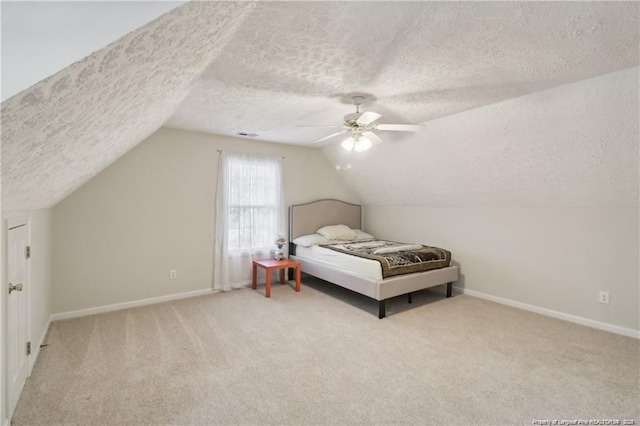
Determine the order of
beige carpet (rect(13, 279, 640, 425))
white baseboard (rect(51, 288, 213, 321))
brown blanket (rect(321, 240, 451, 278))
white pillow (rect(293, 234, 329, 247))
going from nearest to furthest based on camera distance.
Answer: beige carpet (rect(13, 279, 640, 425)) → white baseboard (rect(51, 288, 213, 321)) → brown blanket (rect(321, 240, 451, 278)) → white pillow (rect(293, 234, 329, 247))

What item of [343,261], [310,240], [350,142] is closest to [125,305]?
[310,240]

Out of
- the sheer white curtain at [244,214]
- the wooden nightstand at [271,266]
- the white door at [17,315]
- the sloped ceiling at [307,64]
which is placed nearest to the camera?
the sloped ceiling at [307,64]

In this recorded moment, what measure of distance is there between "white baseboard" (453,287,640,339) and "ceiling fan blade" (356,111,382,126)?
291cm

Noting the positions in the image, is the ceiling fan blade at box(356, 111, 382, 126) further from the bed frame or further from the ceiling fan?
the bed frame

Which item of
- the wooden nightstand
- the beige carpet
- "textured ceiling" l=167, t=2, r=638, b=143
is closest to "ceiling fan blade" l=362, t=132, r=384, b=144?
"textured ceiling" l=167, t=2, r=638, b=143

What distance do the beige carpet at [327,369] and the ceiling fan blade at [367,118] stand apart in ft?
6.53

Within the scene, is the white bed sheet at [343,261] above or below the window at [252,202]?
below

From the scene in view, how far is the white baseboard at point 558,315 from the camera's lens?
3.00 metres

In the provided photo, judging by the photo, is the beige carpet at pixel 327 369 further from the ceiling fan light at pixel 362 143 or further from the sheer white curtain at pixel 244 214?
the ceiling fan light at pixel 362 143

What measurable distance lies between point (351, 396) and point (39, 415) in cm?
188

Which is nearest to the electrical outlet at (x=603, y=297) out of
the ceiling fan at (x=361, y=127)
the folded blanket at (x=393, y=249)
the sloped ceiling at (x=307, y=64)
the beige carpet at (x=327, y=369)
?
the beige carpet at (x=327, y=369)

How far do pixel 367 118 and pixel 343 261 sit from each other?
77.6 inches

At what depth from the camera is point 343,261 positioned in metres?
3.99

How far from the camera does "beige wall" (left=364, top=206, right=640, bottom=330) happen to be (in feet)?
9.96
